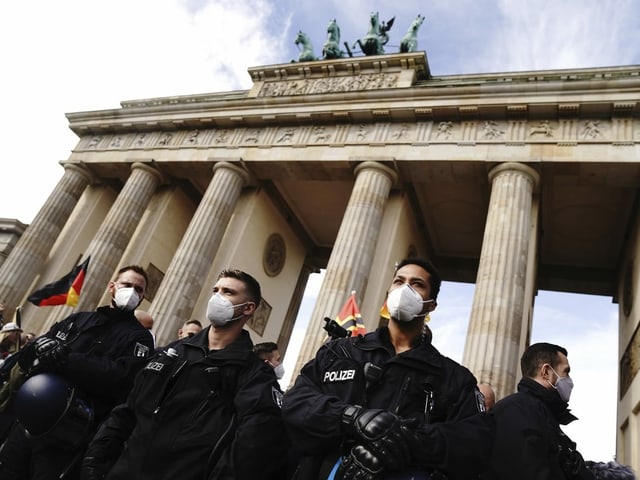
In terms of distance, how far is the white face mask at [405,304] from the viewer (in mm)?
2963

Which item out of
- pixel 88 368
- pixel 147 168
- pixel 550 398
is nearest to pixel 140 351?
pixel 88 368

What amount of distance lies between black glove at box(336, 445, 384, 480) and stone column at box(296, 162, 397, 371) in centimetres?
1077

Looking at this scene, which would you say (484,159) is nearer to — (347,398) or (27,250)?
(347,398)

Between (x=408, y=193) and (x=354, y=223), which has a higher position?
(x=408, y=193)

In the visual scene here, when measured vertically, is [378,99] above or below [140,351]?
above

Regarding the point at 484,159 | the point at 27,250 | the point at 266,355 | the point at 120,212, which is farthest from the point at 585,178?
the point at 27,250

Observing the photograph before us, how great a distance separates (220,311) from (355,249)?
1147 centimetres

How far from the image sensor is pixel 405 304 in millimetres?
2984

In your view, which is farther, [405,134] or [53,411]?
[405,134]

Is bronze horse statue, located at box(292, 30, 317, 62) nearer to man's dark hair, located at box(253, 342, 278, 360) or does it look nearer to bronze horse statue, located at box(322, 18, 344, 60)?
bronze horse statue, located at box(322, 18, 344, 60)

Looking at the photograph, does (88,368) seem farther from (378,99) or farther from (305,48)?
(305,48)

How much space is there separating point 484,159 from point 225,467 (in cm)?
1403

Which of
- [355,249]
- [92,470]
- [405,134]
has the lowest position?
[92,470]

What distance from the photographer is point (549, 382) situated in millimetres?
3650
